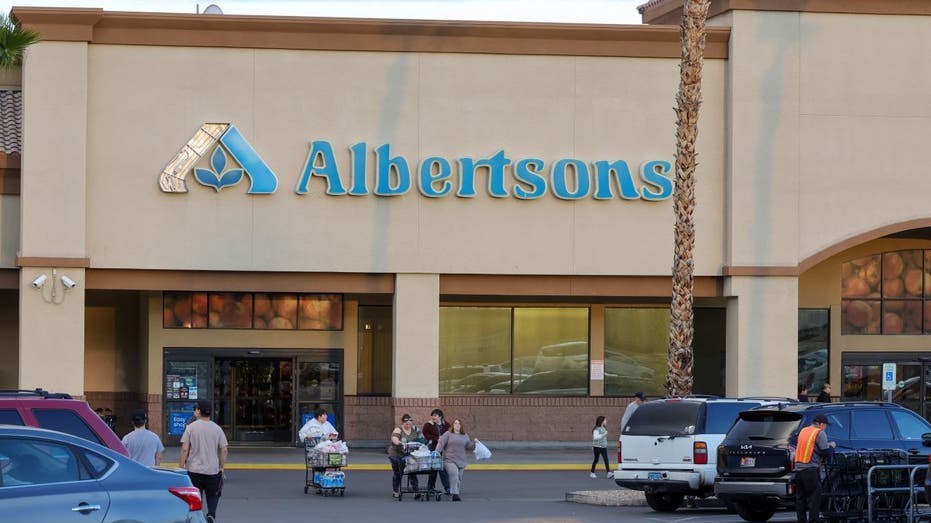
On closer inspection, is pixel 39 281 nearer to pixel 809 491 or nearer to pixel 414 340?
pixel 414 340

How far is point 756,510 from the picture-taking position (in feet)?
68.4

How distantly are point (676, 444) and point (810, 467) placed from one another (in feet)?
12.1

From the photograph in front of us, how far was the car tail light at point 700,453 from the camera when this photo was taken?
71.7 feet

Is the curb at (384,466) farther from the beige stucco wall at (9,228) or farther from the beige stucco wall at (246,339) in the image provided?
the beige stucco wall at (9,228)

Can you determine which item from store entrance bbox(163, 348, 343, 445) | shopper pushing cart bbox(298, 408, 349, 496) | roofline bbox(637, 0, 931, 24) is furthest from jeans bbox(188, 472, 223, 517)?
roofline bbox(637, 0, 931, 24)

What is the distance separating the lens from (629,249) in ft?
107

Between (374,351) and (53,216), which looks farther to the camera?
(374,351)

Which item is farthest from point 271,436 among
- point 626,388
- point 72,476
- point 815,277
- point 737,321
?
point 72,476

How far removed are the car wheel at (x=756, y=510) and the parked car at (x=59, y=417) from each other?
9660 millimetres

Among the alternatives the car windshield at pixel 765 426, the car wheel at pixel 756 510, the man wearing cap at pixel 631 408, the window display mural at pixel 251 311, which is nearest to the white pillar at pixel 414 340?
the window display mural at pixel 251 311

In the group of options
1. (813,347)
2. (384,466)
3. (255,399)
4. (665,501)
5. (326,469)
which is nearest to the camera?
(665,501)

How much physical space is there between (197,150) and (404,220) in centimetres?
484

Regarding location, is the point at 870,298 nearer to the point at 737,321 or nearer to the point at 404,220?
the point at 737,321

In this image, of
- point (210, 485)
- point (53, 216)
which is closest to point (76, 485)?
point (210, 485)
